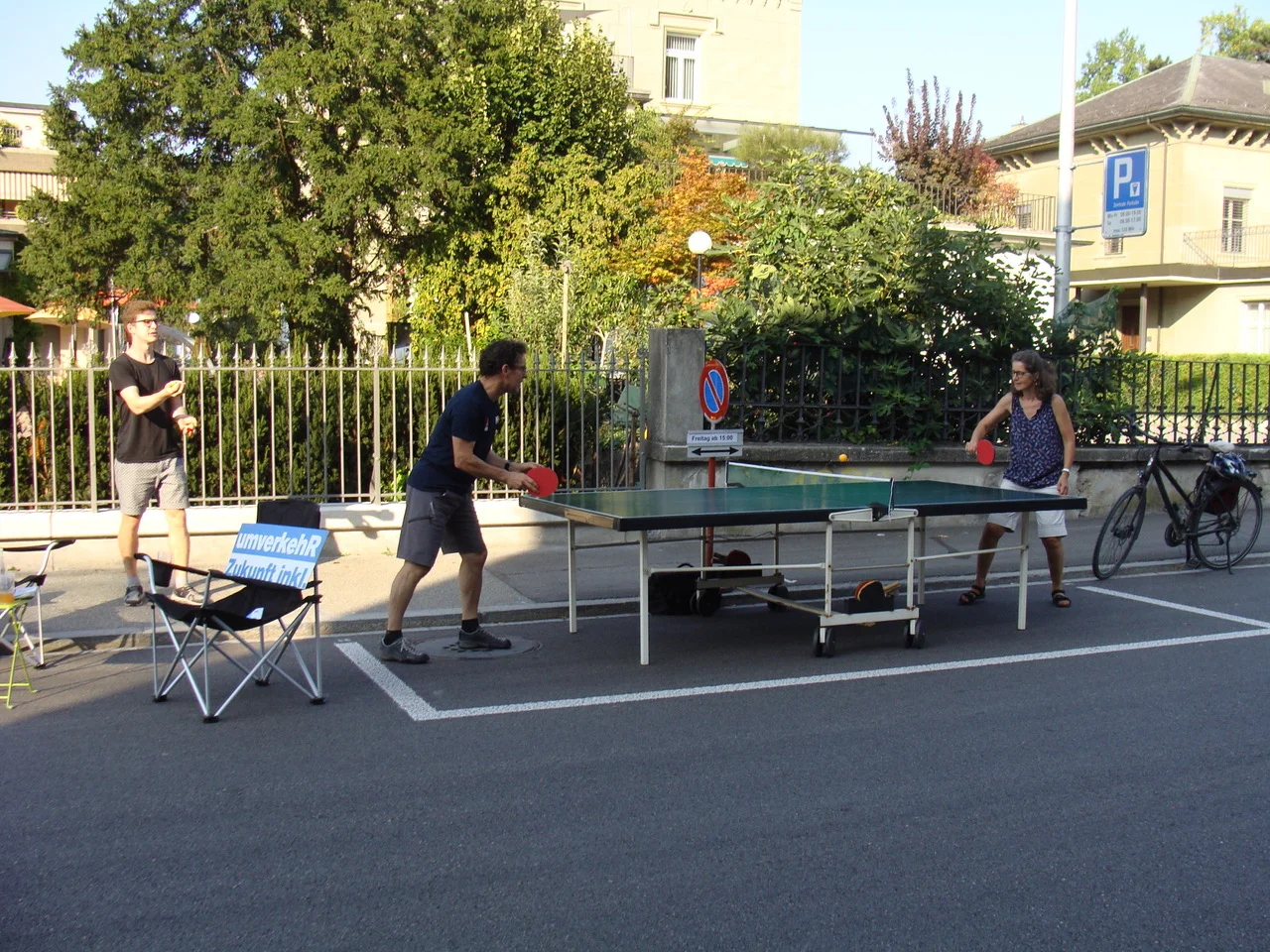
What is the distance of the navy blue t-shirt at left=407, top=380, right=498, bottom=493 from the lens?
23.0 feet

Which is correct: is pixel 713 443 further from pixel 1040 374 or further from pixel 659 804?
pixel 659 804

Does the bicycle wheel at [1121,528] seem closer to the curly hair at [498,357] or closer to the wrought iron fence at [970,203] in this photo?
the curly hair at [498,357]

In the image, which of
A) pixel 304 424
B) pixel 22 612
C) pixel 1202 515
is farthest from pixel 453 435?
pixel 1202 515

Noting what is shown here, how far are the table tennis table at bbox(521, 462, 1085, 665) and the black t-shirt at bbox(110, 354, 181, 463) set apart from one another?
2.68m

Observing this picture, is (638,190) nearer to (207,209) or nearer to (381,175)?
(381,175)

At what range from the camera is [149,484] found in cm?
866

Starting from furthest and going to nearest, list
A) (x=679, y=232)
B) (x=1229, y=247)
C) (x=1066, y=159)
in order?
(x=1229, y=247) < (x=679, y=232) < (x=1066, y=159)

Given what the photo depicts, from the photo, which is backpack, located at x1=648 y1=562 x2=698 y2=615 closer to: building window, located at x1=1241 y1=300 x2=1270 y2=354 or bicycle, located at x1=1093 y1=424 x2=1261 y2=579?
bicycle, located at x1=1093 y1=424 x2=1261 y2=579

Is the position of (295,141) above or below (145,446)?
above

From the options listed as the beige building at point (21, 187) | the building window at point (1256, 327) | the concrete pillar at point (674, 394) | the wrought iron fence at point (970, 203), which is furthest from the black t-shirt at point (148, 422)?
the building window at point (1256, 327)

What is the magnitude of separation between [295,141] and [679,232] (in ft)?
27.9

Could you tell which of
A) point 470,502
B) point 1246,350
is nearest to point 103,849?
point 470,502

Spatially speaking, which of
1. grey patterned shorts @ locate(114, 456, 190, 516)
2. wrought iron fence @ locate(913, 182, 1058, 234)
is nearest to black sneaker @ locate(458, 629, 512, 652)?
grey patterned shorts @ locate(114, 456, 190, 516)

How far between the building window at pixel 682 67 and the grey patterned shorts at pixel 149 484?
1387 inches
